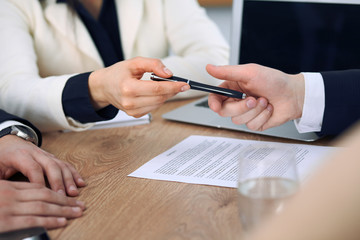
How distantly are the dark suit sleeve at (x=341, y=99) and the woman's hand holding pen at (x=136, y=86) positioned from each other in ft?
1.05

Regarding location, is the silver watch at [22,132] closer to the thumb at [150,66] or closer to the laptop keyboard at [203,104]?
the thumb at [150,66]

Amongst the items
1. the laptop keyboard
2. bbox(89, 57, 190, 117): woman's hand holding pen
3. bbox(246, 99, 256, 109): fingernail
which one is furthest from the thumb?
the laptop keyboard

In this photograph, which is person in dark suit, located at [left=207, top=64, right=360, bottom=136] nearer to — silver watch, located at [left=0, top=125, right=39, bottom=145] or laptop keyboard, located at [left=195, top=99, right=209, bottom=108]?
laptop keyboard, located at [left=195, top=99, right=209, bottom=108]

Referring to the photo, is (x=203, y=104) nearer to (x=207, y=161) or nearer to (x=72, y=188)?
(x=207, y=161)

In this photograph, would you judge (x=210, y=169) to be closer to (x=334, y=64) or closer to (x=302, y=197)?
(x=302, y=197)

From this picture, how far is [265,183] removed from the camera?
1.56 ft

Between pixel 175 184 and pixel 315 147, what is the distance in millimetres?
346

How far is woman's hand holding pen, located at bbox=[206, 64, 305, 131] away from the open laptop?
76mm

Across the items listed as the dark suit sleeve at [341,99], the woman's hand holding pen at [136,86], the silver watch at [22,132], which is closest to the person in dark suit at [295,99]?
the dark suit sleeve at [341,99]

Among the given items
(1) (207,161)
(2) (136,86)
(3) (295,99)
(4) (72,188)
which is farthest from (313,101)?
(4) (72,188)

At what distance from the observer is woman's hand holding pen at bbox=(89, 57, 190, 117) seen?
0.79m

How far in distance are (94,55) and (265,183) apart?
1.01m

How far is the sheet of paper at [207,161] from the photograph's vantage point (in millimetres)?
703

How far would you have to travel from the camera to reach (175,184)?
69 cm
